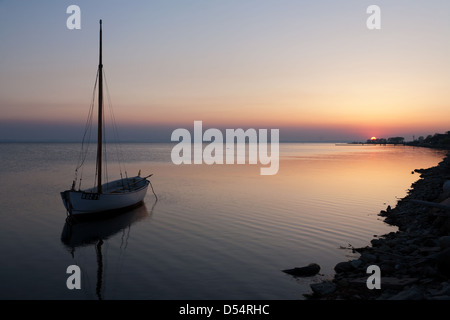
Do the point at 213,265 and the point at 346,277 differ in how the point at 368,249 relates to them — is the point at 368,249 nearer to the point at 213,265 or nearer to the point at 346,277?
the point at 346,277

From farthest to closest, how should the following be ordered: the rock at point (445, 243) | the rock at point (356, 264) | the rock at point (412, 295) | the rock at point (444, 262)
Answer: the rock at point (356, 264)
the rock at point (445, 243)
the rock at point (444, 262)
the rock at point (412, 295)

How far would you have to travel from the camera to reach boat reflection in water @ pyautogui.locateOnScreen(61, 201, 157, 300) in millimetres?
18709

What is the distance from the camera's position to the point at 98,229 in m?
22.5

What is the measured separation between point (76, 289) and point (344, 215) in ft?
63.3

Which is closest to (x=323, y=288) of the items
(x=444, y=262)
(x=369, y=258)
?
(x=369, y=258)

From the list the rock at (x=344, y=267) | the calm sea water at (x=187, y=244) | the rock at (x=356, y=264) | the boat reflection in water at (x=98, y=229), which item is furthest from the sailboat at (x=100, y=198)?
the rock at (x=356, y=264)

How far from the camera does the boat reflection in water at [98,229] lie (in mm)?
18709

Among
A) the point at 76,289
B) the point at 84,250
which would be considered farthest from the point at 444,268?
the point at 84,250

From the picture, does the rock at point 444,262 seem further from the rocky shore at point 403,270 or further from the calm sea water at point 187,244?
the calm sea water at point 187,244

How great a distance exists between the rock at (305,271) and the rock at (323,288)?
1633 millimetres

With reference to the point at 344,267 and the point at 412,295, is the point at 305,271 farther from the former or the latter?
the point at 412,295

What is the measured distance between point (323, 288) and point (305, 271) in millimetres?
2147
